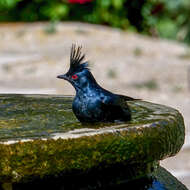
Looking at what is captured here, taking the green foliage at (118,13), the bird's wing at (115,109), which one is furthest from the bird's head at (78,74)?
the green foliage at (118,13)

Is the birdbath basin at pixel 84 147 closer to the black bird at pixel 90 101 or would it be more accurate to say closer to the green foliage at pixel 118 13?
the black bird at pixel 90 101

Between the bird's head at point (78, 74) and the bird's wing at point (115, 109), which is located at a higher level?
the bird's head at point (78, 74)

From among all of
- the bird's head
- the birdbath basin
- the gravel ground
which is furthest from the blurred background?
the bird's head

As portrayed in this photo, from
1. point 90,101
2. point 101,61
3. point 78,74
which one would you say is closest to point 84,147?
point 90,101

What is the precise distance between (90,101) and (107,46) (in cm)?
900

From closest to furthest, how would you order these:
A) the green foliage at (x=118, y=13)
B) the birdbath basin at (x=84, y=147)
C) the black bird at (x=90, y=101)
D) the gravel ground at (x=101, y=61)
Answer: the birdbath basin at (x=84, y=147) < the black bird at (x=90, y=101) < the gravel ground at (x=101, y=61) < the green foliage at (x=118, y=13)

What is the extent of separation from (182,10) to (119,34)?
6.46ft

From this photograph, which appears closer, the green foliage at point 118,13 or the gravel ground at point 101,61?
the gravel ground at point 101,61

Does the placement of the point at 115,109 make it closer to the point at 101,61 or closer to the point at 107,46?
the point at 101,61

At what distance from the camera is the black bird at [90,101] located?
7.86ft

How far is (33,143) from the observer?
214 cm

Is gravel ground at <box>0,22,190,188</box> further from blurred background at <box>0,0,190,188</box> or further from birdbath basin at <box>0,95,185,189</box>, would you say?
birdbath basin at <box>0,95,185,189</box>

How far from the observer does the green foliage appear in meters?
12.9

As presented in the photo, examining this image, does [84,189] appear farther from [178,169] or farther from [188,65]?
[188,65]
